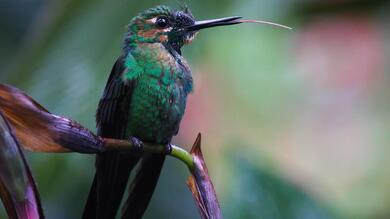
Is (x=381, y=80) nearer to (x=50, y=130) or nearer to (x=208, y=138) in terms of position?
(x=208, y=138)

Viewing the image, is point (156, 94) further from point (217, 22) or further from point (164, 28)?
point (217, 22)

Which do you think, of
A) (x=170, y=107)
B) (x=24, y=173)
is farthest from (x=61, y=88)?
(x=24, y=173)

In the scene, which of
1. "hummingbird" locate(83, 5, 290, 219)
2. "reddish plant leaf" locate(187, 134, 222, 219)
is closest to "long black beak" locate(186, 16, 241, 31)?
"hummingbird" locate(83, 5, 290, 219)

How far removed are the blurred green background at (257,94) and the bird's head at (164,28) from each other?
30 cm

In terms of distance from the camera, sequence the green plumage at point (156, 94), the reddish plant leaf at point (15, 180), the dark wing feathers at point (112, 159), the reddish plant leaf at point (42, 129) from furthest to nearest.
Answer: the green plumage at point (156, 94)
the dark wing feathers at point (112, 159)
the reddish plant leaf at point (42, 129)
the reddish plant leaf at point (15, 180)

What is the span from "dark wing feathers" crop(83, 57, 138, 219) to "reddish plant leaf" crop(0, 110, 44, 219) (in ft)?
1.64

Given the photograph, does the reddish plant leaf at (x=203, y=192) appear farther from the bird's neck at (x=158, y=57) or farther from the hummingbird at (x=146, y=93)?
the bird's neck at (x=158, y=57)

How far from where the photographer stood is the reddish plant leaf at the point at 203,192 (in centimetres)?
119

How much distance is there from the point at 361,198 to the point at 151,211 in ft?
6.29

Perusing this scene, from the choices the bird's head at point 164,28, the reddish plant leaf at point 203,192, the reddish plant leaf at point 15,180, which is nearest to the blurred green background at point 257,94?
the bird's head at point 164,28

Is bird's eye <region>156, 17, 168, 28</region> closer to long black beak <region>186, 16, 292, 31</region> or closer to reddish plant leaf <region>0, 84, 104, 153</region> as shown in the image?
long black beak <region>186, 16, 292, 31</region>

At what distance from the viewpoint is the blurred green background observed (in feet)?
7.79

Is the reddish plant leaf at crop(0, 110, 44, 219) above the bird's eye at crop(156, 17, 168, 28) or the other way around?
the other way around

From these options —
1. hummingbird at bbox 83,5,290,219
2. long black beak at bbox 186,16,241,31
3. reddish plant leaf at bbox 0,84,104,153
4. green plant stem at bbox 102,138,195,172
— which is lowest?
reddish plant leaf at bbox 0,84,104,153
